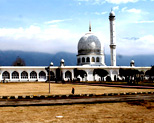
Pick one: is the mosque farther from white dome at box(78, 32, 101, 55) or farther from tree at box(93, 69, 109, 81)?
tree at box(93, 69, 109, 81)

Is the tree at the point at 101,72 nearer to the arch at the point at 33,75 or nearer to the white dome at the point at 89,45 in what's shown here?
the white dome at the point at 89,45

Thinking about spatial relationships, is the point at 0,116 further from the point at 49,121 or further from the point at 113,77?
the point at 113,77

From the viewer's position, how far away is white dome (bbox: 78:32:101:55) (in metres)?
109

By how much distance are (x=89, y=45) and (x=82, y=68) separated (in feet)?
39.7

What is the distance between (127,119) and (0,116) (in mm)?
7884

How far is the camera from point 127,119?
49.5 feet

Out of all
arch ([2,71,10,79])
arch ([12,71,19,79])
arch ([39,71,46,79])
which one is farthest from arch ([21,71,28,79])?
arch ([39,71,46,79])

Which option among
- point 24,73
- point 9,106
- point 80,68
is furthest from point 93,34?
point 9,106

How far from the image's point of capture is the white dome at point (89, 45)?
356ft

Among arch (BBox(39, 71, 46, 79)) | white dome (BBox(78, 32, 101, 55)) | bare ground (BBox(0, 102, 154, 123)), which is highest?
white dome (BBox(78, 32, 101, 55))

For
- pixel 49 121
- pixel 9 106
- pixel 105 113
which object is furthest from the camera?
pixel 9 106

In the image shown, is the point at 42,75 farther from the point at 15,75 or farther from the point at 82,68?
the point at 82,68

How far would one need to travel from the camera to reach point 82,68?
102000 millimetres

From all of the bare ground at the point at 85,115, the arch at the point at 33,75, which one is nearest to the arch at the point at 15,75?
the arch at the point at 33,75
